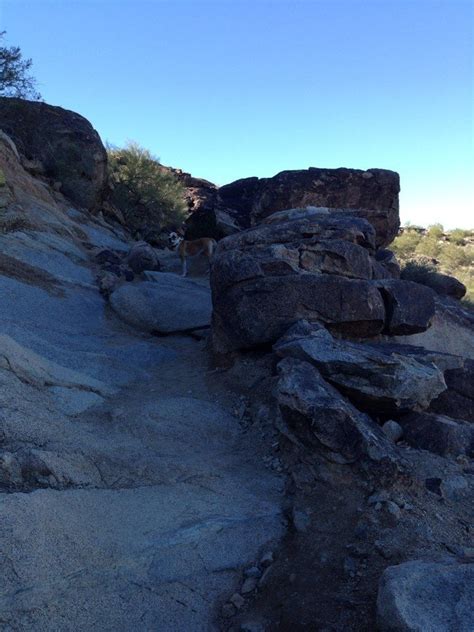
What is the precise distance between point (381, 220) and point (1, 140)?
32.8ft

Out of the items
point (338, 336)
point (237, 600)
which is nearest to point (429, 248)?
point (338, 336)

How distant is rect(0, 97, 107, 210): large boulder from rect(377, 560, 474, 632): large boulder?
52.1ft

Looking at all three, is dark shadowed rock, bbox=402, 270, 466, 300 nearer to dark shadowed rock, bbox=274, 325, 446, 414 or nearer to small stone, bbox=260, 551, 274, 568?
dark shadowed rock, bbox=274, 325, 446, 414

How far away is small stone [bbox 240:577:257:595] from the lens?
3.41 m

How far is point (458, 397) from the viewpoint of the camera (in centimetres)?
620

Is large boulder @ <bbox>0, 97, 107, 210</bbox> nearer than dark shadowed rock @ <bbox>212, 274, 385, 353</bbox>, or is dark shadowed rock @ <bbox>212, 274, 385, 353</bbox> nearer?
dark shadowed rock @ <bbox>212, 274, 385, 353</bbox>

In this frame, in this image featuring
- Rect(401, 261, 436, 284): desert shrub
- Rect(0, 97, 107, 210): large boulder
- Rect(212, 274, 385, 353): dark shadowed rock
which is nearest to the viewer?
Rect(212, 274, 385, 353): dark shadowed rock

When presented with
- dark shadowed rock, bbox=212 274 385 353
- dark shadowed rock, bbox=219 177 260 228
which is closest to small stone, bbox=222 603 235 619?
dark shadowed rock, bbox=212 274 385 353

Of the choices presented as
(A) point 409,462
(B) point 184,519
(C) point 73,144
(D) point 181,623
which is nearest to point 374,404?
(A) point 409,462

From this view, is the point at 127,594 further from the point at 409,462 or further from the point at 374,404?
the point at 374,404

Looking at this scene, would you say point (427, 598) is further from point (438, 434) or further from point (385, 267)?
point (385, 267)

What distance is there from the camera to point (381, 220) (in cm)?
1290

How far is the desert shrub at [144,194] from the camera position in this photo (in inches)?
814

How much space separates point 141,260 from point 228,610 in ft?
34.1
